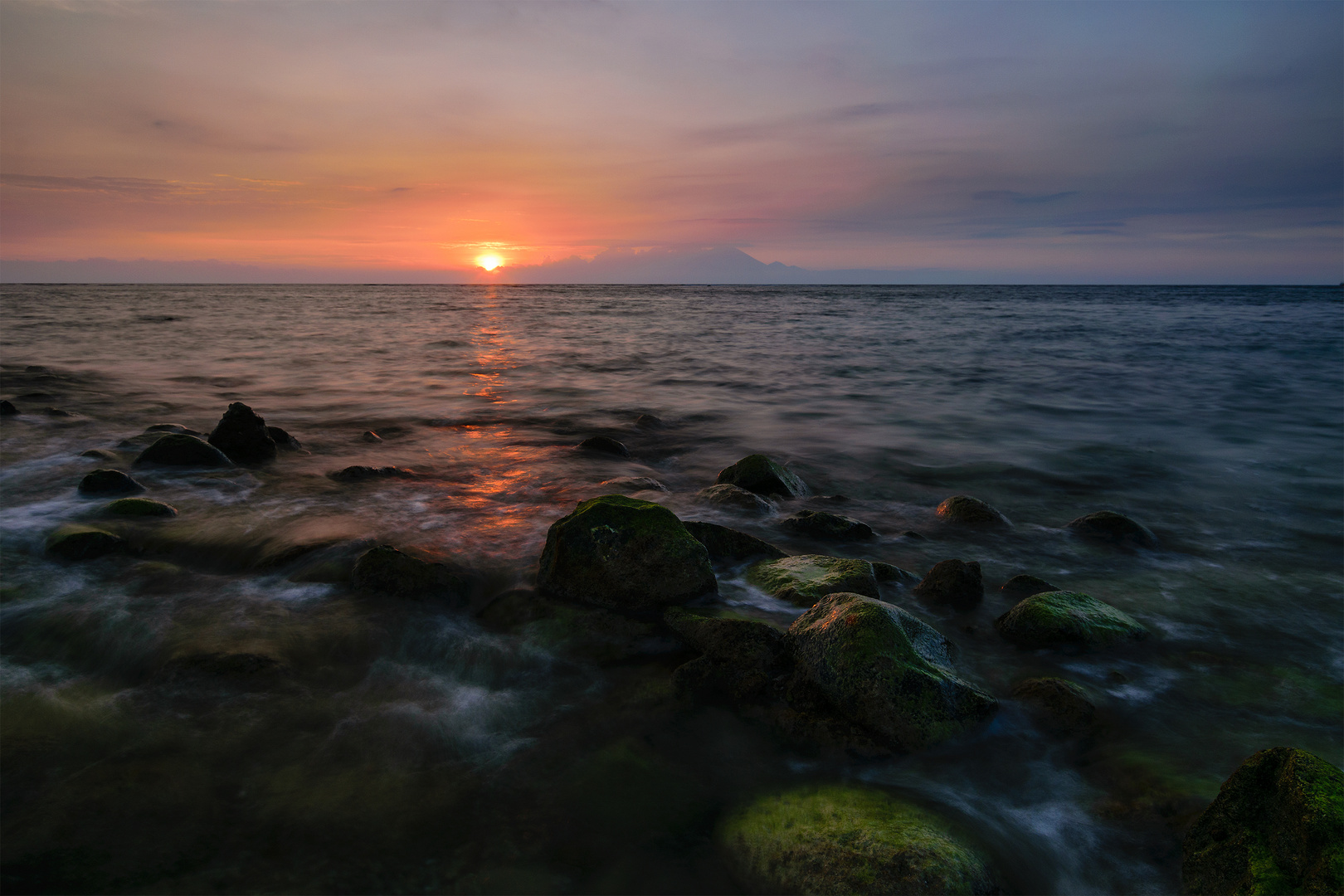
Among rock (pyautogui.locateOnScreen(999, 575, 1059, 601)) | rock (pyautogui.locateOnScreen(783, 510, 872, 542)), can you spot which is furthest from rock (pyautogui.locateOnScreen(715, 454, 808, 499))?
rock (pyautogui.locateOnScreen(999, 575, 1059, 601))

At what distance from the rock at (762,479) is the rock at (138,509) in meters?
4.87

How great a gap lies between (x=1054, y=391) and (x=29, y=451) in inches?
660

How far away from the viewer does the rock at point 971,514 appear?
20.6 ft

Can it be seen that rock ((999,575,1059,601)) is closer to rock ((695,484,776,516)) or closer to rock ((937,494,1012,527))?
rock ((937,494,1012,527))

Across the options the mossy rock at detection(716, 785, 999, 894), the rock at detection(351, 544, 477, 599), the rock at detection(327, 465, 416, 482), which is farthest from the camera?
the rock at detection(327, 465, 416, 482)

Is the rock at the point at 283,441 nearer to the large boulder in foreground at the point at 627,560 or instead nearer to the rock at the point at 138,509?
the rock at the point at 138,509

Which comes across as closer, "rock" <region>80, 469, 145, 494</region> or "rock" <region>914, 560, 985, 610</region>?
"rock" <region>914, 560, 985, 610</region>

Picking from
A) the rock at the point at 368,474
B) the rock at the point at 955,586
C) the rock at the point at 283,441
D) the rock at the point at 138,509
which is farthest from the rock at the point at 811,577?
the rock at the point at 283,441

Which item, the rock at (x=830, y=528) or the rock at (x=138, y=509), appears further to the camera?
the rock at (x=830, y=528)

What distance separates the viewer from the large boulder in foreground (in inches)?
169

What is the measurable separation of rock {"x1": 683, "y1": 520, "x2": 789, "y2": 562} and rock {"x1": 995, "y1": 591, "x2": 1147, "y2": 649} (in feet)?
5.29

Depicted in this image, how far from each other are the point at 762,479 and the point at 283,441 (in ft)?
19.2

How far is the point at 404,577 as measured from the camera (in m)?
4.54

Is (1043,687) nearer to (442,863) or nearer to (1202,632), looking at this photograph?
(1202,632)
